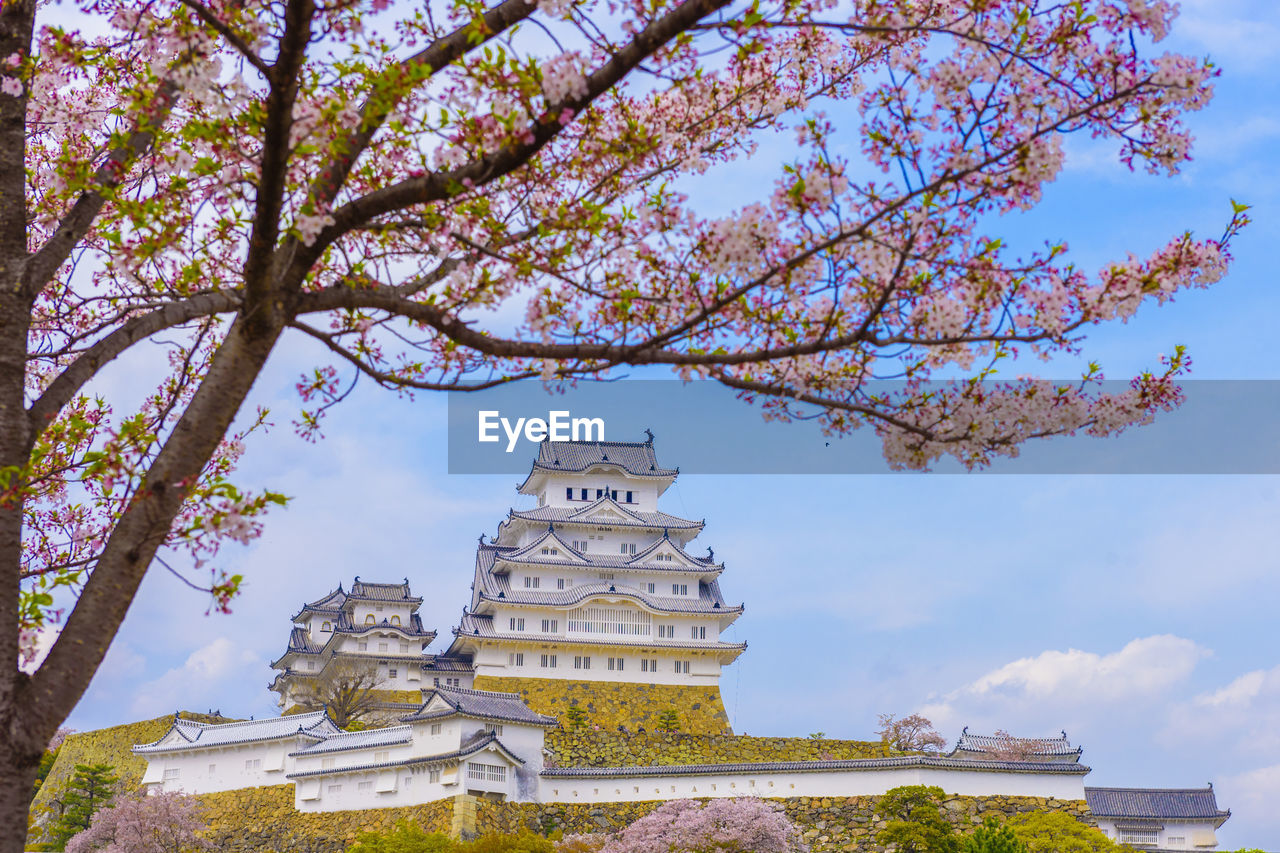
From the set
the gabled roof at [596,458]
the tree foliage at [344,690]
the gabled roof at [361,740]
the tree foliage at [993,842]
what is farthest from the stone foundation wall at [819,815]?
the gabled roof at [596,458]

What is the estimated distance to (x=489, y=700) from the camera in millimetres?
31016

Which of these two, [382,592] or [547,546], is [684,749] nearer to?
[547,546]

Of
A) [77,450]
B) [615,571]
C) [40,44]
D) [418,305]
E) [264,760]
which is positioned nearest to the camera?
[418,305]

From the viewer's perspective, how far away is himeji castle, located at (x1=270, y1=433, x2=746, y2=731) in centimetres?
3953

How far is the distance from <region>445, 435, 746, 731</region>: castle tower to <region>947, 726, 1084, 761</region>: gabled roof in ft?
25.9

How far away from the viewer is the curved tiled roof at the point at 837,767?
28.5 meters

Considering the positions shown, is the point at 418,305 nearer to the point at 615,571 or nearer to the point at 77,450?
the point at 77,450

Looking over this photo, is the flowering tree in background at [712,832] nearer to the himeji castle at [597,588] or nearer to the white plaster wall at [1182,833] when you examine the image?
the himeji castle at [597,588]

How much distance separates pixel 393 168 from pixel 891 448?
293cm

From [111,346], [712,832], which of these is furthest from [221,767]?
[111,346]

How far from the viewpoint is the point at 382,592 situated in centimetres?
4522

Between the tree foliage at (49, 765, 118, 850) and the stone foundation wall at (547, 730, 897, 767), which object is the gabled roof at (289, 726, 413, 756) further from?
the tree foliage at (49, 765, 118, 850)

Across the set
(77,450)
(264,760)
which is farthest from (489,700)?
(77,450)

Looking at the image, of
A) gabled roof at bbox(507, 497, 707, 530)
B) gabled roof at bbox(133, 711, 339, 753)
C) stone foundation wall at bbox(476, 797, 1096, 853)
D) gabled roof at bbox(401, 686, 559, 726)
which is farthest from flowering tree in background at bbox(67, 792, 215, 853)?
gabled roof at bbox(507, 497, 707, 530)
